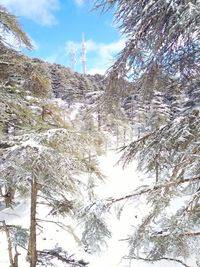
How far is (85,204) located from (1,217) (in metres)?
9.00

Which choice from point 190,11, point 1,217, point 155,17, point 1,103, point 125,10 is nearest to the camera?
point 190,11

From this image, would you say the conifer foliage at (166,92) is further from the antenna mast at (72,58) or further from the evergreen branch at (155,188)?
the antenna mast at (72,58)

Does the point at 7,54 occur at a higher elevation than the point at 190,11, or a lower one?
higher

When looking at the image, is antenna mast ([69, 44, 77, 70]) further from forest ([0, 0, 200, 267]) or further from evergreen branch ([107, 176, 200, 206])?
evergreen branch ([107, 176, 200, 206])

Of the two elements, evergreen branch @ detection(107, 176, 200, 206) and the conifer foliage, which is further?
the conifer foliage

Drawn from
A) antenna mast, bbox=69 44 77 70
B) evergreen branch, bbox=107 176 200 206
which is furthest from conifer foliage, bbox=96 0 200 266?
antenna mast, bbox=69 44 77 70

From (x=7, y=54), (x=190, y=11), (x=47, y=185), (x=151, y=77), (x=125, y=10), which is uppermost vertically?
(x=7, y=54)

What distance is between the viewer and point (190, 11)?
2.81 metres

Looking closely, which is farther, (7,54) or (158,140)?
(7,54)

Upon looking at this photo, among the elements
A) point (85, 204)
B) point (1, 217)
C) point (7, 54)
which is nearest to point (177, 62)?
point (85, 204)

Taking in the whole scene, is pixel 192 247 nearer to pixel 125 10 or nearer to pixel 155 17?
pixel 155 17

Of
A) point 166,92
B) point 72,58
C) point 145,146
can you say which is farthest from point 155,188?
point 72,58

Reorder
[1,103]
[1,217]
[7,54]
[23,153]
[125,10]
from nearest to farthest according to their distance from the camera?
[125,10], [23,153], [1,103], [7,54], [1,217]

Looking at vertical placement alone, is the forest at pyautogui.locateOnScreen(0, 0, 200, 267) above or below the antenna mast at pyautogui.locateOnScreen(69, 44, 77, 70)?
below
